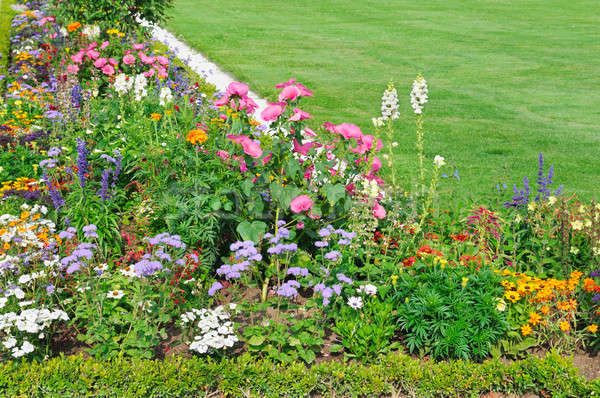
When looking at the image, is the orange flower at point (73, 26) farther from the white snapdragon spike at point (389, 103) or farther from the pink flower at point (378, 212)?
the pink flower at point (378, 212)

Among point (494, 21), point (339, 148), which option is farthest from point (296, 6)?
point (339, 148)

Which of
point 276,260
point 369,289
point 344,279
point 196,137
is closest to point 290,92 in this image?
point 196,137

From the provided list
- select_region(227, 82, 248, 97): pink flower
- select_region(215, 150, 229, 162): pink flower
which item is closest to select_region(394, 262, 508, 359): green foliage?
select_region(215, 150, 229, 162): pink flower

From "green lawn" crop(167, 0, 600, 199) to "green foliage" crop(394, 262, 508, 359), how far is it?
4.58 feet

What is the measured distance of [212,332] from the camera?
3.86 m

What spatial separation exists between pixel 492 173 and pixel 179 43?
9259 mm

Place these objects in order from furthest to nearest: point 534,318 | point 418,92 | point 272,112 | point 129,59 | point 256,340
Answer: point 129,59
point 418,92
point 272,112
point 534,318
point 256,340

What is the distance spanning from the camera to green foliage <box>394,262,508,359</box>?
4.01 m

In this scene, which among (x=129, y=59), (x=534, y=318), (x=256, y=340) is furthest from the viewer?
(x=129, y=59)

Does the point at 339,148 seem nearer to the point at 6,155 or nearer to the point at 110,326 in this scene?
the point at 110,326

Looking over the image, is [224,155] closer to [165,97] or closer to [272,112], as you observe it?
[272,112]

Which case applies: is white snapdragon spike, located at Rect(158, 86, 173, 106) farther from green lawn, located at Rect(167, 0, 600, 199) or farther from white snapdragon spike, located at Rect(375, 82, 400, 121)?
green lawn, located at Rect(167, 0, 600, 199)

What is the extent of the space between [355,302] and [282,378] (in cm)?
70

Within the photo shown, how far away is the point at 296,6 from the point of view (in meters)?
21.6
